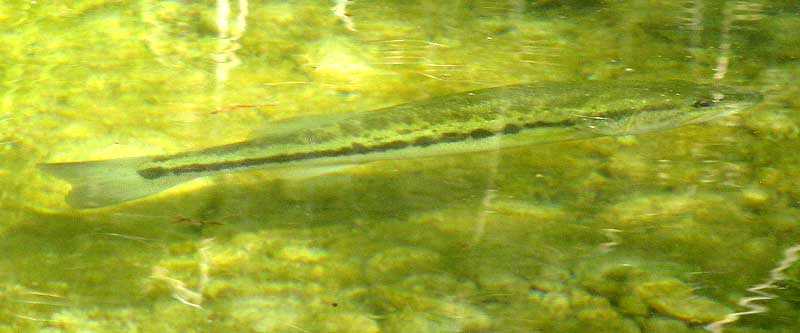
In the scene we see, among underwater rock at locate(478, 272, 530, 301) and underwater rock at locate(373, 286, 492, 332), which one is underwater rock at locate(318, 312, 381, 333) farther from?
underwater rock at locate(478, 272, 530, 301)

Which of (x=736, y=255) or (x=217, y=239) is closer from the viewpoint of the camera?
(x=736, y=255)

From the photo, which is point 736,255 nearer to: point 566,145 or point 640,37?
point 566,145

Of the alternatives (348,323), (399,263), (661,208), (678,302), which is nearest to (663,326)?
(678,302)

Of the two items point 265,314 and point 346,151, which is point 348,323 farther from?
point 346,151

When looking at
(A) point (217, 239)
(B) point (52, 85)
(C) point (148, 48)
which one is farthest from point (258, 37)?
(A) point (217, 239)

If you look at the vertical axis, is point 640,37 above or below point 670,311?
above

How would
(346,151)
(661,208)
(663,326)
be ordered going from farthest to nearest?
1. (661,208)
2. (346,151)
3. (663,326)

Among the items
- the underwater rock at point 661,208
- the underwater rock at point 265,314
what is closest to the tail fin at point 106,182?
the underwater rock at point 265,314
